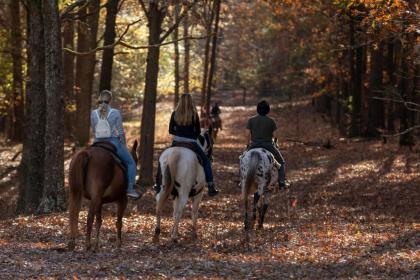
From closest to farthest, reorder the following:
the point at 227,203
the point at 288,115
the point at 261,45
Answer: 1. the point at 227,203
2. the point at 288,115
3. the point at 261,45

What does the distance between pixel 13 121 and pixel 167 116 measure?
34.4 metres

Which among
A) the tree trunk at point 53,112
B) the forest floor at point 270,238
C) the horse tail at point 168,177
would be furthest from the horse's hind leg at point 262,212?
the tree trunk at point 53,112

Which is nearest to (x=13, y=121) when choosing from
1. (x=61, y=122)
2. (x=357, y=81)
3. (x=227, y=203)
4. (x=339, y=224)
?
(x=357, y=81)

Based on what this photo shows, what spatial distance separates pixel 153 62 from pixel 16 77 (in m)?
12.4

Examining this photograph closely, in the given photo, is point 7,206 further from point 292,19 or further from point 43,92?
point 292,19

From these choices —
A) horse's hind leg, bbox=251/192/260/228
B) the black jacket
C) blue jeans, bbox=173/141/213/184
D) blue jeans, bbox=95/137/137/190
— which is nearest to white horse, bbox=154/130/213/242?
blue jeans, bbox=173/141/213/184

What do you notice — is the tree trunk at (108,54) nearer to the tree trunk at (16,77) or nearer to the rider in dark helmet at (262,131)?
the tree trunk at (16,77)

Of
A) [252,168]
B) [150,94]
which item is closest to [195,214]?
[252,168]

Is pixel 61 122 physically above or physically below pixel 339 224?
above

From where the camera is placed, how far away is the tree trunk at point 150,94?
25812 millimetres

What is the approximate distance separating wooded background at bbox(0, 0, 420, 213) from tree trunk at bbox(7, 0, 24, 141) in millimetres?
74

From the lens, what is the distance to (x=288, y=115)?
255ft

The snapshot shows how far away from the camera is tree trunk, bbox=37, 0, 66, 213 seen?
761 inches

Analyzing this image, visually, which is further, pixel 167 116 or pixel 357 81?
pixel 167 116
